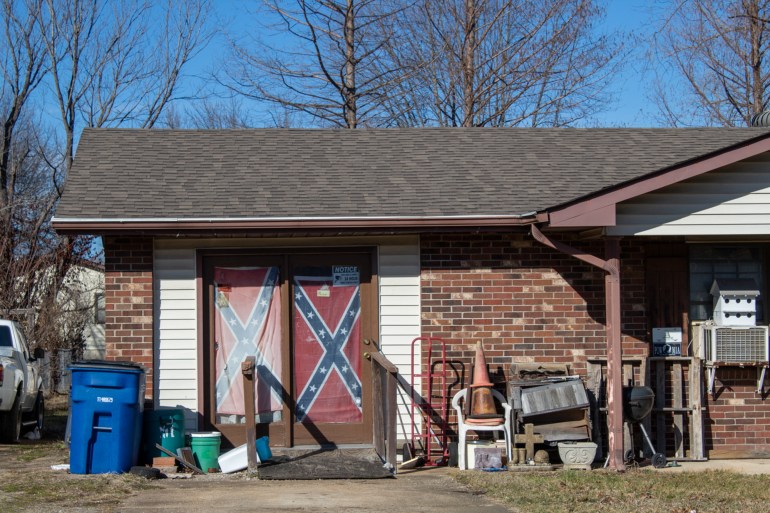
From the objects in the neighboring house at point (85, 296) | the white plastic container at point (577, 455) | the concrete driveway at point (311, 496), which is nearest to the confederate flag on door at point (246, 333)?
the concrete driveway at point (311, 496)

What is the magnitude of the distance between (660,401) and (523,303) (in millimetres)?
1838

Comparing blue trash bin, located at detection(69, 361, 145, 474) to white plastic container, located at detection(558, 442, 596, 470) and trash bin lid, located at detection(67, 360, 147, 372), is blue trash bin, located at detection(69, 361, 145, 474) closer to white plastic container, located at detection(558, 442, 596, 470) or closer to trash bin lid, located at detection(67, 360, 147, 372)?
trash bin lid, located at detection(67, 360, 147, 372)

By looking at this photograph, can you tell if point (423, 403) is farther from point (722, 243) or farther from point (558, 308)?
point (722, 243)

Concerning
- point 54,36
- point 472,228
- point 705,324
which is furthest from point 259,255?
point 54,36

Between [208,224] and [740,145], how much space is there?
537 centimetres

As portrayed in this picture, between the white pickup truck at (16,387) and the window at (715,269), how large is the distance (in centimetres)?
833

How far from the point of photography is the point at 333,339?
1090 cm

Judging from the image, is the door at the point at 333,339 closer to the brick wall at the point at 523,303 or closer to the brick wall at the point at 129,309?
the brick wall at the point at 523,303

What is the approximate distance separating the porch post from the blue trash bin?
15.4ft

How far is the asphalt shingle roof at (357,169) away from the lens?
10.5m

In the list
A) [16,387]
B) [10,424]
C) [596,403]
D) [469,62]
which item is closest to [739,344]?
[596,403]

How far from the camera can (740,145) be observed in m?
9.55

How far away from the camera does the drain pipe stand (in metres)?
9.77

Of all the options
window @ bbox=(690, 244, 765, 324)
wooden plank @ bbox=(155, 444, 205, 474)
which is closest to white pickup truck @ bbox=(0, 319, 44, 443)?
wooden plank @ bbox=(155, 444, 205, 474)
